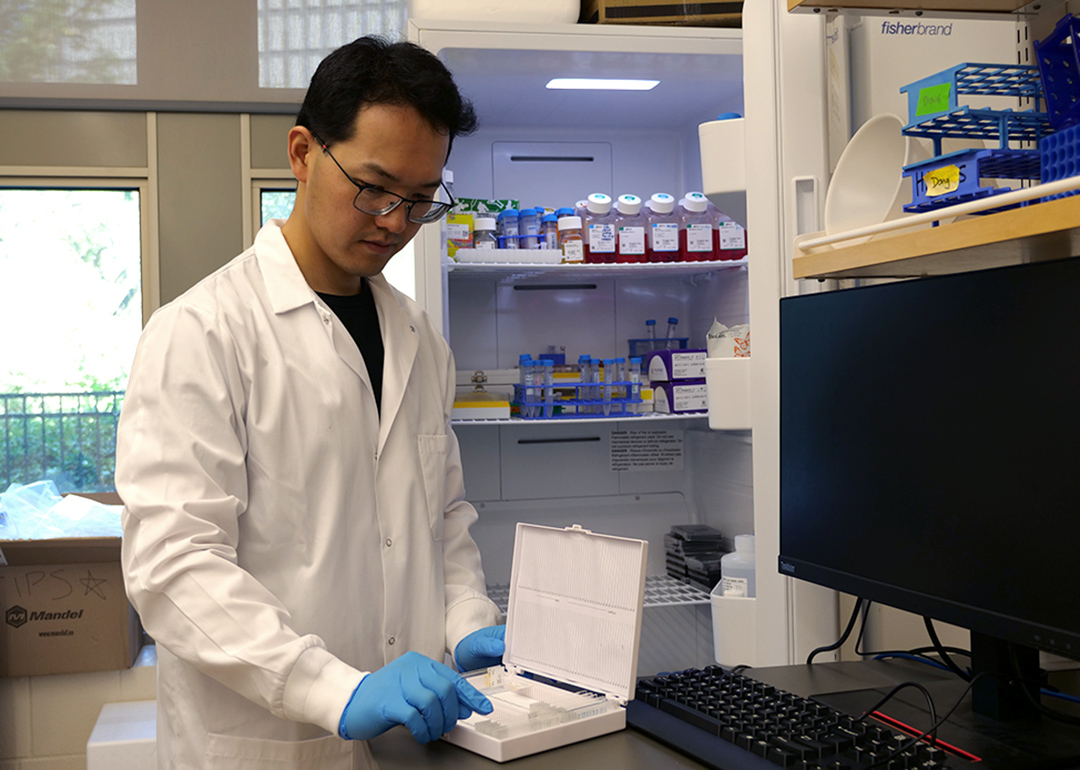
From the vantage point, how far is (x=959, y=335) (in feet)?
3.15

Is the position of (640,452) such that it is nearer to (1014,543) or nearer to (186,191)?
(186,191)

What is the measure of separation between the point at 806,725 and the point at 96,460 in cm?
265

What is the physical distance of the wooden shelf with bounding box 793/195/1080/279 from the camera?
84 centimetres

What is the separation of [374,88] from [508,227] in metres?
1.27

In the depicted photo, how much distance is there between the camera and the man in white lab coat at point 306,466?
1.13m

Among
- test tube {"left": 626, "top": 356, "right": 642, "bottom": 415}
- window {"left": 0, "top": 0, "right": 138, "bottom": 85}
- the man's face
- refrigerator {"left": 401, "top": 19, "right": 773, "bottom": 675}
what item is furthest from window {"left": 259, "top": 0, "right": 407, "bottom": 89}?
the man's face

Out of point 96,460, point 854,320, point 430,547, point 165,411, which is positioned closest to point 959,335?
point 854,320

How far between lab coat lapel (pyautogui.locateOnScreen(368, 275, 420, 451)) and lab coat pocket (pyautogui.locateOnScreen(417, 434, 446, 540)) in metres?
0.09

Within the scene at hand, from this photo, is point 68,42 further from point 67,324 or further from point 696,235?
point 696,235

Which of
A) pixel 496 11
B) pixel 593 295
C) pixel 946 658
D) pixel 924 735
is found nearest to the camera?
pixel 924 735

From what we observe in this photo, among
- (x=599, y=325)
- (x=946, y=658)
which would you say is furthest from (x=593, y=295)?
(x=946, y=658)

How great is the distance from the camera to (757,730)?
91 centimetres

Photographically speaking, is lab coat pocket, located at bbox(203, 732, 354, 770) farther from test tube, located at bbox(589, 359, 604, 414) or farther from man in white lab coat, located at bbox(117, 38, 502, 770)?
test tube, located at bbox(589, 359, 604, 414)

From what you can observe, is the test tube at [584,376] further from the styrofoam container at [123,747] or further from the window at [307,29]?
the styrofoam container at [123,747]
